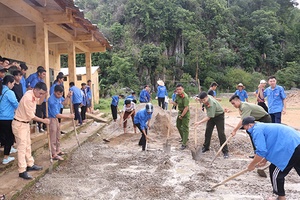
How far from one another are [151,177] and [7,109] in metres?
2.57

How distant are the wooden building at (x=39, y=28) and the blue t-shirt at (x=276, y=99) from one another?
5.14 m

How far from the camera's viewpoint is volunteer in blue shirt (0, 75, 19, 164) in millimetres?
4219

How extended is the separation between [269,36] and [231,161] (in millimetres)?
40482

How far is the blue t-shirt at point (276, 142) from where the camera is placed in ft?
10.1

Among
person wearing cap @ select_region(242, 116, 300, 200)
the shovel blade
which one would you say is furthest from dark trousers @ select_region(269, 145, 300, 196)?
the shovel blade

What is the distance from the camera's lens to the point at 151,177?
179 inches

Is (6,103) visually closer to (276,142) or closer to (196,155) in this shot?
(196,155)

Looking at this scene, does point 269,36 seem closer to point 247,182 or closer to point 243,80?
point 243,80

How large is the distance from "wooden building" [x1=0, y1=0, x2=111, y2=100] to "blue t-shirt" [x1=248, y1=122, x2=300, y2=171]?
4.92m

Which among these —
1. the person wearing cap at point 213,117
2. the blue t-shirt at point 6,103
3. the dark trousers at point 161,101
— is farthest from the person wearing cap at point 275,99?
the dark trousers at point 161,101

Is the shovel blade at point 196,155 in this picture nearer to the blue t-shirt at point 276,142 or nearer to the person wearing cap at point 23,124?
the blue t-shirt at point 276,142

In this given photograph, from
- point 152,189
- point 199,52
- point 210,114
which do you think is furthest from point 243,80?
point 152,189

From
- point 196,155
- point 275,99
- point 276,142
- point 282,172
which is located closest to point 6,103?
point 196,155

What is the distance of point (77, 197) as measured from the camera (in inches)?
148
